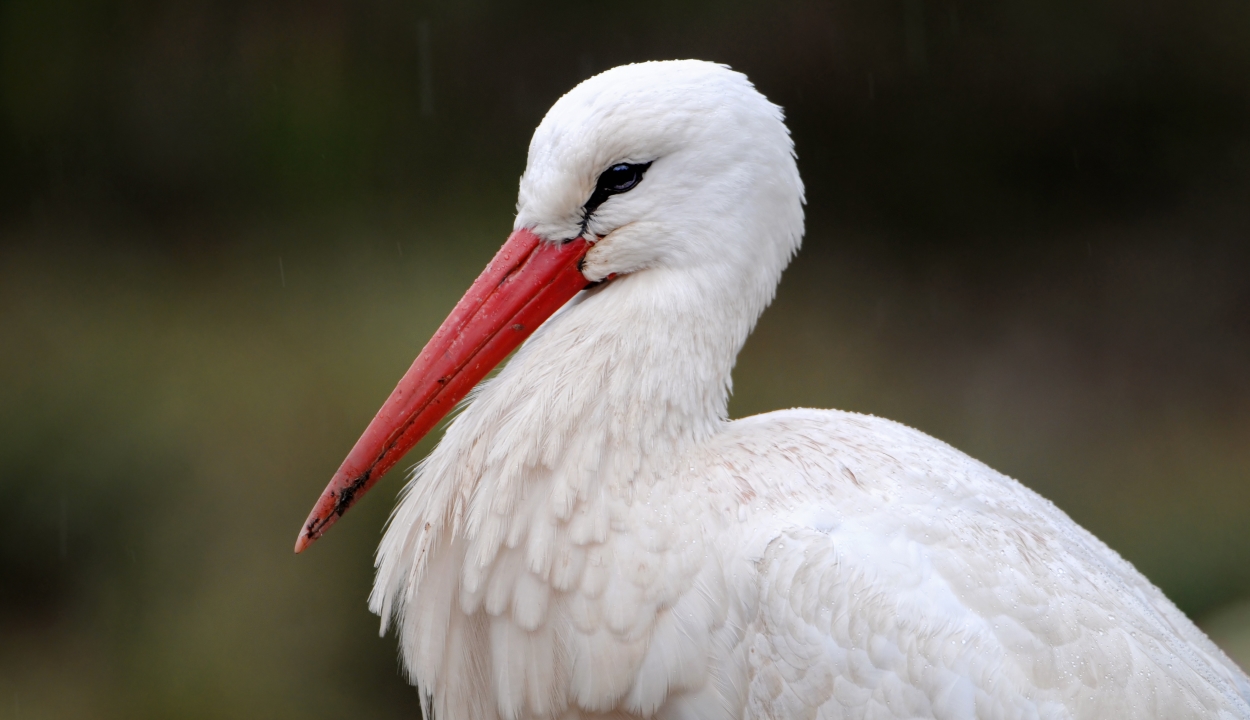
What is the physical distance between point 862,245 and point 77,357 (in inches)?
131

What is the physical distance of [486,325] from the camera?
1498 mm

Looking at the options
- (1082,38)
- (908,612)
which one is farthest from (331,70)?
(908,612)

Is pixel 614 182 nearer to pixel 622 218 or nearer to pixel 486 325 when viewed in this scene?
pixel 622 218

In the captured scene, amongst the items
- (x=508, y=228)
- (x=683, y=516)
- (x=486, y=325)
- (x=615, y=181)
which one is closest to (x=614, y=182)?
(x=615, y=181)

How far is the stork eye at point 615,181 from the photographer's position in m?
1.43

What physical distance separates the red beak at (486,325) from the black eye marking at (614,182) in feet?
0.19

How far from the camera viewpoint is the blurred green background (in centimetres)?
397

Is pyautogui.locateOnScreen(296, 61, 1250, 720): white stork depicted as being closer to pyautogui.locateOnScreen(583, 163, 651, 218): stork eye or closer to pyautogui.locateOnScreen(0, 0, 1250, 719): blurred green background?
pyautogui.locateOnScreen(583, 163, 651, 218): stork eye

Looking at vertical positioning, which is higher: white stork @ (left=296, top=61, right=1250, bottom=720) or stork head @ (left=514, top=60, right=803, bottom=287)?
stork head @ (left=514, top=60, right=803, bottom=287)

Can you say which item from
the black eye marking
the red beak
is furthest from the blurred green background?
the black eye marking

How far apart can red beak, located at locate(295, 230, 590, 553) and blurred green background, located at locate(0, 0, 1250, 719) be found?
2.45 meters

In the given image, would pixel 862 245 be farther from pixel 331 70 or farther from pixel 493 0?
pixel 331 70

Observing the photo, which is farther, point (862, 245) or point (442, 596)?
point (862, 245)

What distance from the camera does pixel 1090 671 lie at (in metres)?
1.26
